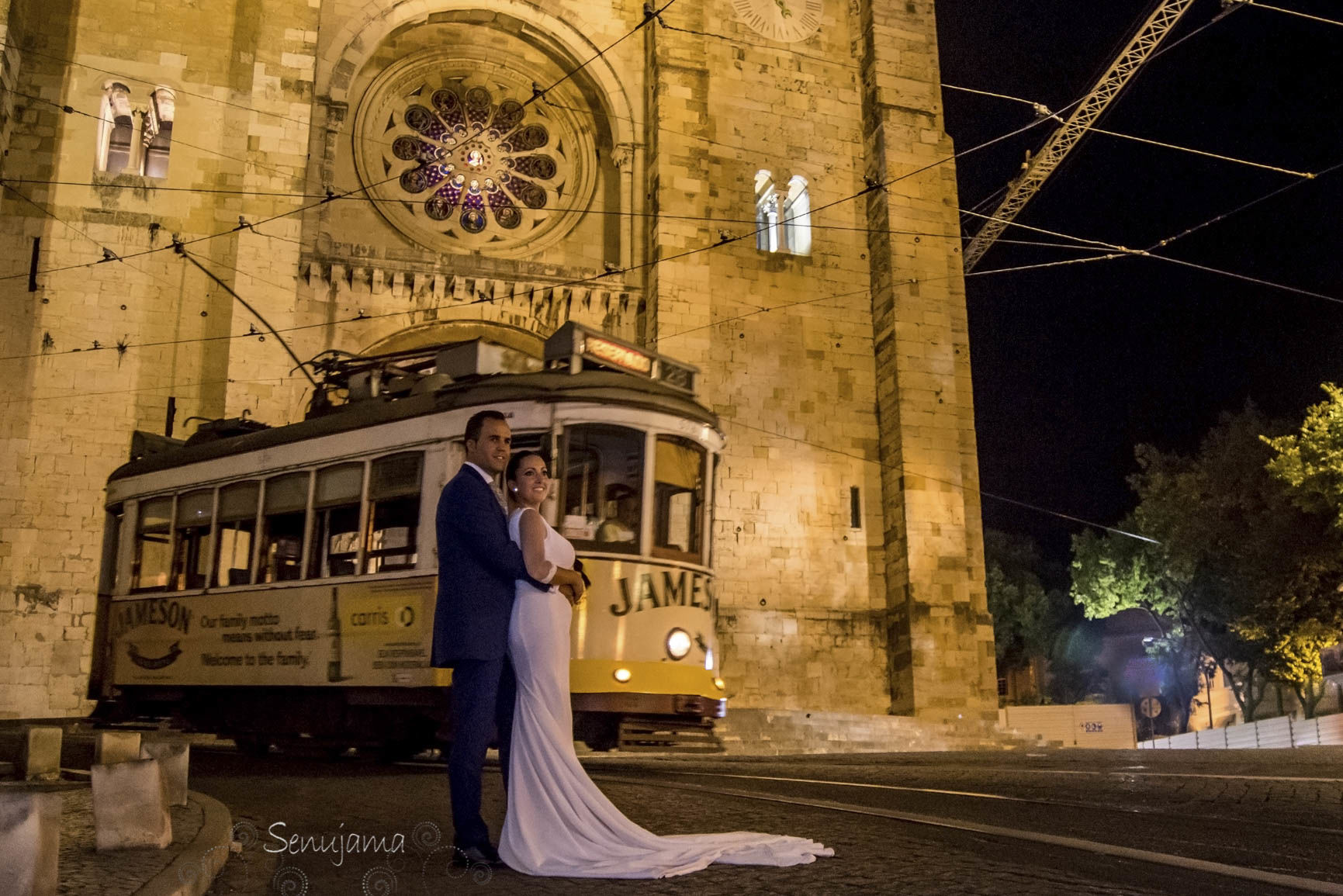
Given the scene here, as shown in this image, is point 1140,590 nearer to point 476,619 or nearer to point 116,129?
point 116,129

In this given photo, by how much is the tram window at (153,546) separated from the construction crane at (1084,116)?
14111 millimetres

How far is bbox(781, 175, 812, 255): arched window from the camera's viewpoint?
21.3 m

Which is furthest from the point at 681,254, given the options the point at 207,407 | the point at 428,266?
the point at 207,407

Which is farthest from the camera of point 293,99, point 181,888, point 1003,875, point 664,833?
point 293,99

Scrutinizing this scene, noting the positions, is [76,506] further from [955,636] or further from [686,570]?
[955,636]

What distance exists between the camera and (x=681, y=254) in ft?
64.3

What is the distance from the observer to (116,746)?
16.2 feet

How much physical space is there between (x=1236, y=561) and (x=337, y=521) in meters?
24.9

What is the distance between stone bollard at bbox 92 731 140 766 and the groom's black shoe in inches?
75.4

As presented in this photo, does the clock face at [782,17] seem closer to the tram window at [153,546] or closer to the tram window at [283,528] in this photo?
the tram window at [153,546]

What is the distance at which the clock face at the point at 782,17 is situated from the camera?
21422mm

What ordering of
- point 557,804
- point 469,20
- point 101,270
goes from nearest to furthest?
point 557,804 < point 101,270 < point 469,20

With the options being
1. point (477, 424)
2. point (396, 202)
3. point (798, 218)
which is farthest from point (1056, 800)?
point (396, 202)

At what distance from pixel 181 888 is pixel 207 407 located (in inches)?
624
